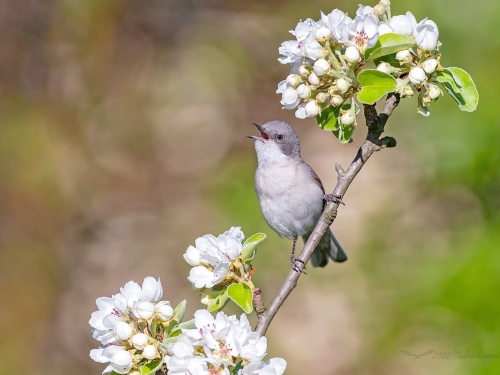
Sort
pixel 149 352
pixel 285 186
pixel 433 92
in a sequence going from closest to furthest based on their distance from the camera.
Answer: pixel 149 352
pixel 433 92
pixel 285 186

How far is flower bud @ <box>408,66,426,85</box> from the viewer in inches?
79.4

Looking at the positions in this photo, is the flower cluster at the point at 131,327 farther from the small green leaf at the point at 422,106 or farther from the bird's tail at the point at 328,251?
the bird's tail at the point at 328,251

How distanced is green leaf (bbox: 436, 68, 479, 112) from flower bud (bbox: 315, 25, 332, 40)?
0.45m

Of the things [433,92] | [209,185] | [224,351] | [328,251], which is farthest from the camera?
[209,185]

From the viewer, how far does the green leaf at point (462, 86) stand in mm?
2152

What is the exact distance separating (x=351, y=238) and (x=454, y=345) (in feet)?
8.79

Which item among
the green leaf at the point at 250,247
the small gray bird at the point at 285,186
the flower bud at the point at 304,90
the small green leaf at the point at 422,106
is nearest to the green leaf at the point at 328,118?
the flower bud at the point at 304,90

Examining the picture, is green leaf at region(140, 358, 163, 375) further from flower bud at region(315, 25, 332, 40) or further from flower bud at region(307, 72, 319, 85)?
flower bud at region(315, 25, 332, 40)

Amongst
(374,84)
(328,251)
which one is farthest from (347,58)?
(328,251)

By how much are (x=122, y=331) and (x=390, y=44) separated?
130 cm

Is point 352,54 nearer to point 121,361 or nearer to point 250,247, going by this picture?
point 250,247

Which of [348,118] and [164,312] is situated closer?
[164,312]

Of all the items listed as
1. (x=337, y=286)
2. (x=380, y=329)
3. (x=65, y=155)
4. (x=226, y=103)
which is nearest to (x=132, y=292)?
(x=380, y=329)

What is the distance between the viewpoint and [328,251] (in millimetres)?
5141
